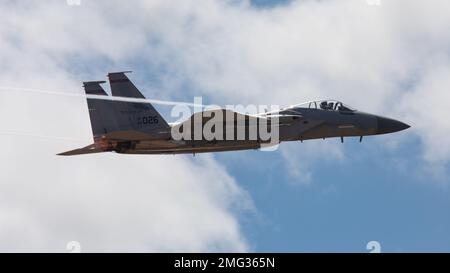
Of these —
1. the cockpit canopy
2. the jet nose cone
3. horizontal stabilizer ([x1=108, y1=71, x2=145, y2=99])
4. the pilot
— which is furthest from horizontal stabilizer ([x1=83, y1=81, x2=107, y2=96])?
the jet nose cone

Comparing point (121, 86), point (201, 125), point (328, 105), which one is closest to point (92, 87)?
point (121, 86)

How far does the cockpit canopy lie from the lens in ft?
143

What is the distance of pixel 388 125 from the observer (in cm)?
4416


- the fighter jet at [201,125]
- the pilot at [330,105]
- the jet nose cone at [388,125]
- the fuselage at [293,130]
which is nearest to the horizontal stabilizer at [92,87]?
the fighter jet at [201,125]

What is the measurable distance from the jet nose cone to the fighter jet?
0.05 m

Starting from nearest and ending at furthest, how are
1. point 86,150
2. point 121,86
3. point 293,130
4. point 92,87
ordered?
1. point 92,87
2. point 121,86
3. point 86,150
4. point 293,130

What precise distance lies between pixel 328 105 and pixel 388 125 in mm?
3486

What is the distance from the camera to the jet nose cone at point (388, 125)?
4403cm

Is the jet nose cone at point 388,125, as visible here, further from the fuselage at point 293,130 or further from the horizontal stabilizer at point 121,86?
the horizontal stabilizer at point 121,86

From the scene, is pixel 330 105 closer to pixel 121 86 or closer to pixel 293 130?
pixel 293 130

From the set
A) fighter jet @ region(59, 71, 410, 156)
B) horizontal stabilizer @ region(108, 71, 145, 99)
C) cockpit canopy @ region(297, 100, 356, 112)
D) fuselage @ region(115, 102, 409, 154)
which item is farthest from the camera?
cockpit canopy @ region(297, 100, 356, 112)

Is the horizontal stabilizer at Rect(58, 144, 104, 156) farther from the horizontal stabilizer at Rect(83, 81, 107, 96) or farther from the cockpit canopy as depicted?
the cockpit canopy
